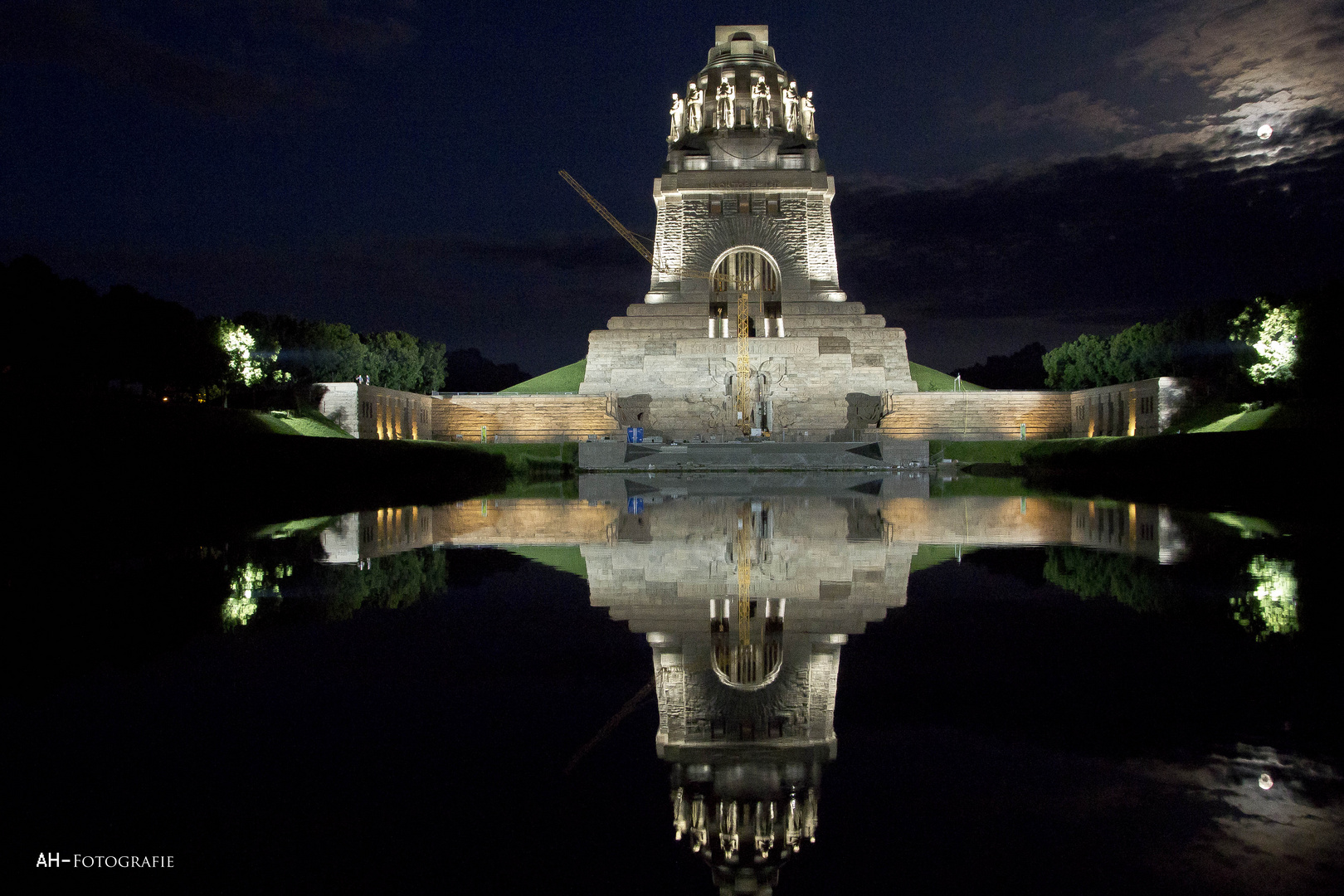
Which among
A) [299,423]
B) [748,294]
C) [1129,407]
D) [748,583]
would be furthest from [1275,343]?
[299,423]

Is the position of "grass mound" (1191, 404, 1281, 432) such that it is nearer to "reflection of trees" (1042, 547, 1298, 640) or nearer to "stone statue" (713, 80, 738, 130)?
"reflection of trees" (1042, 547, 1298, 640)

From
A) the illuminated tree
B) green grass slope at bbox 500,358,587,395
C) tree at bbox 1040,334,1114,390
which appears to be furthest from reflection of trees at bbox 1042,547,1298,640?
green grass slope at bbox 500,358,587,395

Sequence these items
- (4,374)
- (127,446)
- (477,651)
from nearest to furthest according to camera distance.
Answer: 1. (477,651)
2. (127,446)
3. (4,374)

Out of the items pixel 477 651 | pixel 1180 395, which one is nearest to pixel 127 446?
pixel 477 651

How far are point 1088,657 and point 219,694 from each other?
351 cm

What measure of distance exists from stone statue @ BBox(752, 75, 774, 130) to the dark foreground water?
54.2m

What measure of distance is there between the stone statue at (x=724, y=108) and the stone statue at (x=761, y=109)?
135 centimetres

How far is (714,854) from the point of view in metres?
2.18

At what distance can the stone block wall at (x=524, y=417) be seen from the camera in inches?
1736

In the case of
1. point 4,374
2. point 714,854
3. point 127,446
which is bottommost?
point 714,854

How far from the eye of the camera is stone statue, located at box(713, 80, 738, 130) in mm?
56750

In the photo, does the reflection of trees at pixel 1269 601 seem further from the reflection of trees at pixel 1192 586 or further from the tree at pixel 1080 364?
the tree at pixel 1080 364

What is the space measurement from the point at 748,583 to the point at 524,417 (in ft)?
133

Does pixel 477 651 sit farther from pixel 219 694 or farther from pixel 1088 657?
pixel 1088 657
